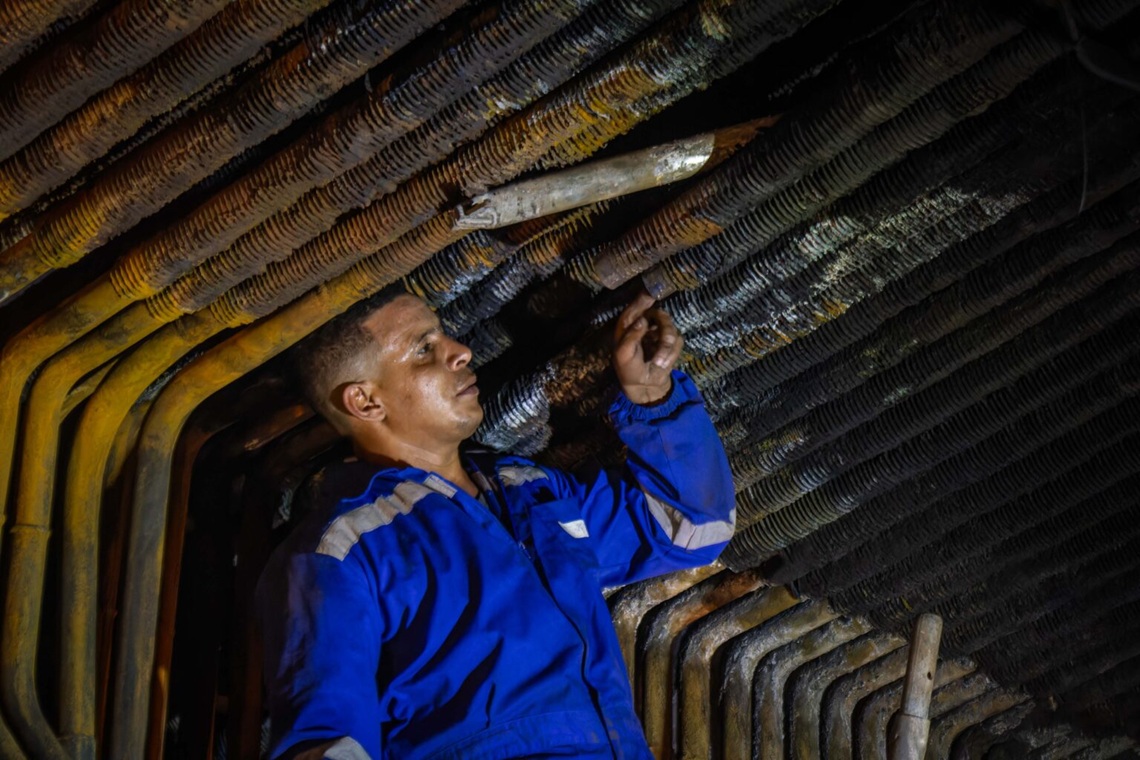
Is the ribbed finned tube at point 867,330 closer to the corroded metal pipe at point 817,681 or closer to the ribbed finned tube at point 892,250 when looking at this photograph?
the ribbed finned tube at point 892,250

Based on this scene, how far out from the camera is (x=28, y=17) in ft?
8.12

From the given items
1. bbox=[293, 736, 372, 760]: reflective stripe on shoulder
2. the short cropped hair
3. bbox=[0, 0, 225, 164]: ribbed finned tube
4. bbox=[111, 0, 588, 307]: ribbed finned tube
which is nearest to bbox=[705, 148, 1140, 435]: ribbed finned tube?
the short cropped hair

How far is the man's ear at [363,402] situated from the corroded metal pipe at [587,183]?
799 millimetres

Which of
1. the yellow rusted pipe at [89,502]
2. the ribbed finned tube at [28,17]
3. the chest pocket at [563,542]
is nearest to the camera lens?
the ribbed finned tube at [28,17]

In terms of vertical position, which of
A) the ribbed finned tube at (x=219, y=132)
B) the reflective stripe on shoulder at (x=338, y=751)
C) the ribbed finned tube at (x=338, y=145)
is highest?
the ribbed finned tube at (x=219, y=132)

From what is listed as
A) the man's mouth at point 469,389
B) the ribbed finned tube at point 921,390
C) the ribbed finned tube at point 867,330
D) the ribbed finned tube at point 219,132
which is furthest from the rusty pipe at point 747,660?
the ribbed finned tube at point 219,132

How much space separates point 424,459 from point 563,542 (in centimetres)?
48

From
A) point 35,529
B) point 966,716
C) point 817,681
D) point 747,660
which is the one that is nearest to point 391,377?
point 35,529

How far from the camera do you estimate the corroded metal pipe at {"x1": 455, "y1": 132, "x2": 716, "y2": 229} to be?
111 inches

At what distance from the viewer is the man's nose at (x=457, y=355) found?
133 inches

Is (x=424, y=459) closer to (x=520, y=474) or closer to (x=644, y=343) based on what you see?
(x=520, y=474)

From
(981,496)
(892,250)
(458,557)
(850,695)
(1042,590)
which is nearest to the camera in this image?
(892,250)

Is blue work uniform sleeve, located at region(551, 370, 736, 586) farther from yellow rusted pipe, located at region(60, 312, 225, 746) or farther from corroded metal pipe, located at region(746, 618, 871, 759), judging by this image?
yellow rusted pipe, located at region(60, 312, 225, 746)

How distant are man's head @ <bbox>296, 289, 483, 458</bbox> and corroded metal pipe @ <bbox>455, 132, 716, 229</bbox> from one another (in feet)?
1.86
